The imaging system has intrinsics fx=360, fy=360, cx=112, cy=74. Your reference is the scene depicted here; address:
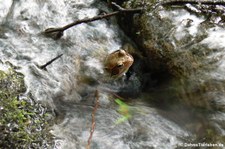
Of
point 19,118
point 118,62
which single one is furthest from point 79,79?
point 19,118

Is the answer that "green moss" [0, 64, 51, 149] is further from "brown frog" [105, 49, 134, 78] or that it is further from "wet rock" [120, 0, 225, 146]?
"wet rock" [120, 0, 225, 146]

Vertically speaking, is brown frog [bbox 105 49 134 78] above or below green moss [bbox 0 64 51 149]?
below

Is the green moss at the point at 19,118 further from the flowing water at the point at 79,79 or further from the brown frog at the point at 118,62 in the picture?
the brown frog at the point at 118,62

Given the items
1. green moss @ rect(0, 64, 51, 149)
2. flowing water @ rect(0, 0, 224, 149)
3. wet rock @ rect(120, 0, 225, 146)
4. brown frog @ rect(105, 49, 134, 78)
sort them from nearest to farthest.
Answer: green moss @ rect(0, 64, 51, 149), flowing water @ rect(0, 0, 224, 149), wet rock @ rect(120, 0, 225, 146), brown frog @ rect(105, 49, 134, 78)

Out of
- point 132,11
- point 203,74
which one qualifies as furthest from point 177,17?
point 203,74

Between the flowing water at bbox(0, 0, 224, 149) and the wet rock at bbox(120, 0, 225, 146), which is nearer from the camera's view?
the flowing water at bbox(0, 0, 224, 149)

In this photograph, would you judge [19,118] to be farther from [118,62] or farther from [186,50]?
[186,50]

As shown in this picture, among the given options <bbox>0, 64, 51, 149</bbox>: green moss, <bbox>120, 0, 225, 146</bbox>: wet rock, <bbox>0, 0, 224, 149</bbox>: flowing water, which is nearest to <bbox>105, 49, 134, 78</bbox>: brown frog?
<bbox>0, 0, 224, 149</bbox>: flowing water
